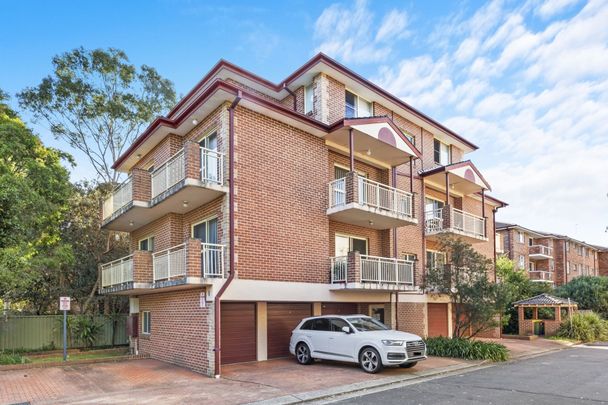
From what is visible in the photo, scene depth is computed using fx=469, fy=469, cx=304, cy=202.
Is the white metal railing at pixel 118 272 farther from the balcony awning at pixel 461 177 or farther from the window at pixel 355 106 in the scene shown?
the balcony awning at pixel 461 177

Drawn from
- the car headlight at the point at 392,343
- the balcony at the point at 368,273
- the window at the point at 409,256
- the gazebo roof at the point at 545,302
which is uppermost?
the window at the point at 409,256

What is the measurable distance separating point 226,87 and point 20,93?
1891cm

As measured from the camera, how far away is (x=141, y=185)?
16.1 metres

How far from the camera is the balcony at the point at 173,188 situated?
1322 centimetres

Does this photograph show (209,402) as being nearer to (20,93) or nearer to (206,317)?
(206,317)

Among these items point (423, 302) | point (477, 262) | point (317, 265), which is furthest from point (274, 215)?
point (423, 302)

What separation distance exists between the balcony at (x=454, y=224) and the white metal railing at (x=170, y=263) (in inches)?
455

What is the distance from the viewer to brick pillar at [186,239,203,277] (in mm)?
12555

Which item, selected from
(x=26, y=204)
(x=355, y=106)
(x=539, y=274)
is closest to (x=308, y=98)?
(x=355, y=106)

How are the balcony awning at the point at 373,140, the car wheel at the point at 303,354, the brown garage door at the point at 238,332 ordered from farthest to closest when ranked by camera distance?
1. the balcony awning at the point at 373,140
2. the brown garage door at the point at 238,332
3. the car wheel at the point at 303,354

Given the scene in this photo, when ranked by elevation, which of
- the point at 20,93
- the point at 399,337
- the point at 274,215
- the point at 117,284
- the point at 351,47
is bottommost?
the point at 399,337

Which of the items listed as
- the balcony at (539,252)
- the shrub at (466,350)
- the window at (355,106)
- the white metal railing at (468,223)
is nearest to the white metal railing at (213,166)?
the window at (355,106)

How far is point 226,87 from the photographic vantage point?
13.1 m

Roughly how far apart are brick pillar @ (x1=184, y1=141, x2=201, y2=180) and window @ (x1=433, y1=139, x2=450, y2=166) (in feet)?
46.4
